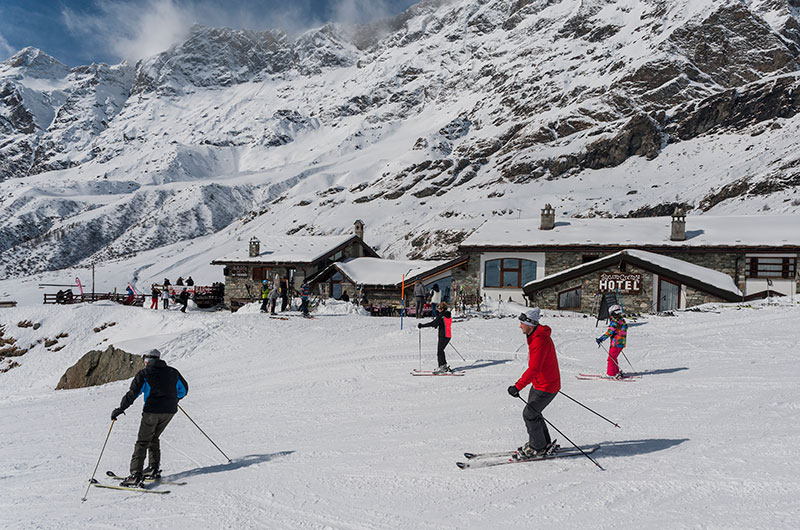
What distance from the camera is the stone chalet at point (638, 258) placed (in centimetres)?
2292

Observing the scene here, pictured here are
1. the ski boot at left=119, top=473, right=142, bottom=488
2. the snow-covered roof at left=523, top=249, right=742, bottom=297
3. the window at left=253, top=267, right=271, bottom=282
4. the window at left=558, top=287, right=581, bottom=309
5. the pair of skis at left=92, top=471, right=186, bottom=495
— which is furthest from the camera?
the window at left=253, top=267, right=271, bottom=282

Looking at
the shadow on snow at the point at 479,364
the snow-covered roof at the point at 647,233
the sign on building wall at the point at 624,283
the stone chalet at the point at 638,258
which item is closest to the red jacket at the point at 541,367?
the shadow on snow at the point at 479,364

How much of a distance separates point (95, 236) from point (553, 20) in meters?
154

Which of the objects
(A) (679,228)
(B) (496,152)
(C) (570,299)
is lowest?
(C) (570,299)

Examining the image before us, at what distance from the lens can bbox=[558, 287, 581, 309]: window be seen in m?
23.8

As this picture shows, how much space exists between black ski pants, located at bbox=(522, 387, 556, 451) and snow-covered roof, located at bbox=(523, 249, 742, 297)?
17.9 meters

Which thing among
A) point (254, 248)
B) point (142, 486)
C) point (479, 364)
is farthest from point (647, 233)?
point (142, 486)

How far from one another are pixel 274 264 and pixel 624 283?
863 inches

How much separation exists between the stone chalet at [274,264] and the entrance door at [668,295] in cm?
2025

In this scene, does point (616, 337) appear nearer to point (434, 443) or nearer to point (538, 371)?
point (434, 443)

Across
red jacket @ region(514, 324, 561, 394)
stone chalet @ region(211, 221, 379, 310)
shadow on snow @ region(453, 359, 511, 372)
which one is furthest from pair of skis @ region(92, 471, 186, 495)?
stone chalet @ region(211, 221, 379, 310)

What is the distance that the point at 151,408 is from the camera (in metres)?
6.54

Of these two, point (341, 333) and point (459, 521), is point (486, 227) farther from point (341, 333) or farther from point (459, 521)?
point (459, 521)

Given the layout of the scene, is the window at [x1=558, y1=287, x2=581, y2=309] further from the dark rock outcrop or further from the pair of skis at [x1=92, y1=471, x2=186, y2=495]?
the pair of skis at [x1=92, y1=471, x2=186, y2=495]
